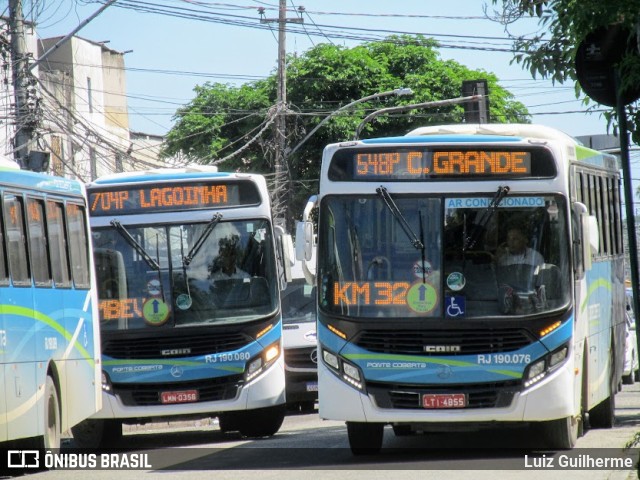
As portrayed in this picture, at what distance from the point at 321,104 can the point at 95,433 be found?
117ft

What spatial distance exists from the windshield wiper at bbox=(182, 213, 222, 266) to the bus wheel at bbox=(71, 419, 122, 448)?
2145 millimetres

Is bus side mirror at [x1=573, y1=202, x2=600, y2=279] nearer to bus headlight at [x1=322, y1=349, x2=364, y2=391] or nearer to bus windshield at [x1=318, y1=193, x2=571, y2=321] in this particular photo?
bus windshield at [x1=318, y1=193, x2=571, y2=321]

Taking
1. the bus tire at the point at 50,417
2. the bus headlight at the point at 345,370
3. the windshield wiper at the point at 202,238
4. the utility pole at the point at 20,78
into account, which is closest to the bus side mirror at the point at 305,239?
the bus headlight at the point at 345,370

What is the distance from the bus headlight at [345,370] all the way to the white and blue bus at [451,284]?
0.01 metres

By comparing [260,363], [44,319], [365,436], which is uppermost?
[44,319]

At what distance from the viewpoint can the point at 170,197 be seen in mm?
16688

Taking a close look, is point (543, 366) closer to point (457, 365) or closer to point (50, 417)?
point (457, 365)

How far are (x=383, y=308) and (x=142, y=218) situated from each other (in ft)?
14.8

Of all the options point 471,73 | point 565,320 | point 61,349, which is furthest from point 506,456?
point 471,73

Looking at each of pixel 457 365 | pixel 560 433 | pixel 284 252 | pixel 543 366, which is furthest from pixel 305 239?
pixel 284 252

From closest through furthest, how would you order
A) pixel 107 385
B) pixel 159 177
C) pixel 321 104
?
pixel 107 385
pixel 159 177
pixel 321 104

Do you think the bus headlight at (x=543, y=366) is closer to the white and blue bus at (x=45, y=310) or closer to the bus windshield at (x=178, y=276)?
the white and blue bus at (x=45, y=310)

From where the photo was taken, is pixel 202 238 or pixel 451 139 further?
pixel 202 238

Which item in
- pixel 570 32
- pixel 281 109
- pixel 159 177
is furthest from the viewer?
pixel 281 109
